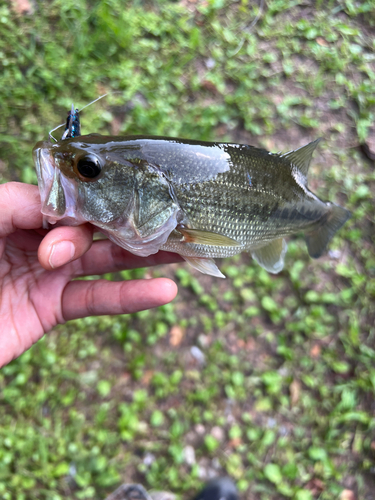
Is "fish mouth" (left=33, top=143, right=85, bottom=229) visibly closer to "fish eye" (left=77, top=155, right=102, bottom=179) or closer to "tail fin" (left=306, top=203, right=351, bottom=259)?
"fish eye" (left=77, top=155, right=102, bottom=179)

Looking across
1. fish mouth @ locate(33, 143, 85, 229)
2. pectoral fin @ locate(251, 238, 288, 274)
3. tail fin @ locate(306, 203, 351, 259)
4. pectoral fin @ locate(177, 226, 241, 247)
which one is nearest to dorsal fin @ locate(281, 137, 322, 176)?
tail fin @ locate(306, 203, 351, 259)

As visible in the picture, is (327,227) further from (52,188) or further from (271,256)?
(52,188)

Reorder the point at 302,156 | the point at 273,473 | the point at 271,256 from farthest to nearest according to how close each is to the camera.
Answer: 1. the point at 273,473
2. the point at 271,256
3. the point at 302,156

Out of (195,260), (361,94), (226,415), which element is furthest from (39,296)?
(361,94)

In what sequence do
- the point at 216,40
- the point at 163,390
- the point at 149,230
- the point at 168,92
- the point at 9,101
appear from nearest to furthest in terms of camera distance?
the point at 149,230, the point at 163,390, the point at 9,101, the point at 168,92, the point at 216,40

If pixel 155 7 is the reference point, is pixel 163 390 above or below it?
below

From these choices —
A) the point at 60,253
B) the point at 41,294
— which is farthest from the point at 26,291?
the point at 60,253

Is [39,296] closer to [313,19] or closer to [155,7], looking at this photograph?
[155,7]
